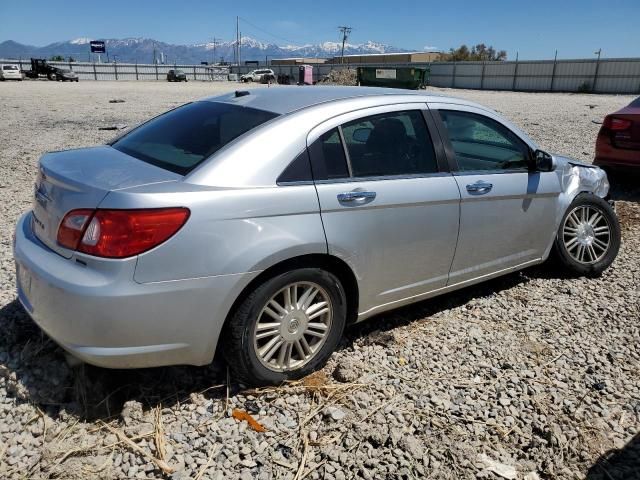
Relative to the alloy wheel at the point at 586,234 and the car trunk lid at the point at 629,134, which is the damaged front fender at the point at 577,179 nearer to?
the alloy wheel at the point at 586,234

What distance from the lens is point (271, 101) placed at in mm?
3379

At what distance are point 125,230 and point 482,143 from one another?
288cm

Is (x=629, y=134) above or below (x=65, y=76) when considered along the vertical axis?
below

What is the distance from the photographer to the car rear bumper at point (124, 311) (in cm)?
246

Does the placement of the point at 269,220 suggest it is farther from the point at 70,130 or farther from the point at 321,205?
the point at 70,130

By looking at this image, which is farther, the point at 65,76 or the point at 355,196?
the point at 65,76

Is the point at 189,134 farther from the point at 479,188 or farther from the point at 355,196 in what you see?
the point at 479,188

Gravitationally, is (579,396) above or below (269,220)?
below

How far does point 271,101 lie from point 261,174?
781 millimetres

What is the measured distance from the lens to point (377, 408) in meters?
2.96

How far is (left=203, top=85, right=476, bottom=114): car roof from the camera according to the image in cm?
326

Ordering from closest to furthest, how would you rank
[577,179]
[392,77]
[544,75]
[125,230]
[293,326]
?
[125,230], [293,326], [577,179], [392,77], [544,75]

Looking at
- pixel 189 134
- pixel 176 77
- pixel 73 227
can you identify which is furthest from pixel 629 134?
pixel 176 77

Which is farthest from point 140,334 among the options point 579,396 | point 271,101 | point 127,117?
point 127,117
